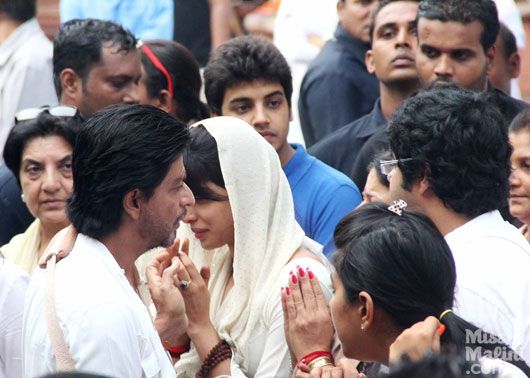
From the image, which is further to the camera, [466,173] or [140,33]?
[140,33]

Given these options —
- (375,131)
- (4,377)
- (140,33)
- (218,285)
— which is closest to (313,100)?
(375,131)

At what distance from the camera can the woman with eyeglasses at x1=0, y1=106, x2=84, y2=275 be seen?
18.5 ft

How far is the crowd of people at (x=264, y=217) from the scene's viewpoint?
11.4 feet

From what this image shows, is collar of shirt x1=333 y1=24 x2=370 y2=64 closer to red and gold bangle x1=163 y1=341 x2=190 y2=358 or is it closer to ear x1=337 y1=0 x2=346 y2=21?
ear x1=337 y1=0 x2=346 y2=21

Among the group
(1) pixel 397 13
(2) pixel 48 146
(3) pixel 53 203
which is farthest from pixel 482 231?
(1) pixel 397 13

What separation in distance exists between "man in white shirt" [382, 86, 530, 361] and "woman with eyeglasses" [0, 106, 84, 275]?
1.94 metres

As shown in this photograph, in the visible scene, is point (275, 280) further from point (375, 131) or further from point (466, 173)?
point (375, 131)

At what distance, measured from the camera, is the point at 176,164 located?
3.85 m

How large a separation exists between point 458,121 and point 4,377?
1.80m

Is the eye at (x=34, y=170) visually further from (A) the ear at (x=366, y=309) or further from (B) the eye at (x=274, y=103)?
(A) the ear at (x=366, y=309)

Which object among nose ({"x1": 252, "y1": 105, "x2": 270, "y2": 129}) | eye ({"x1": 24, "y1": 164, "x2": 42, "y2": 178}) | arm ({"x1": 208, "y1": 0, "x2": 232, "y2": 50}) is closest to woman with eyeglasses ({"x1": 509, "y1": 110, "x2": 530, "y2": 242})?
nose ({"x1": 252, "y1": 105, "x2": 270, "y2": 129})

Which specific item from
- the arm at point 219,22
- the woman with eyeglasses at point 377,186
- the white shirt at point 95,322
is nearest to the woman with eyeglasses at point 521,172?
the woman with eyeglasses at point 377,186

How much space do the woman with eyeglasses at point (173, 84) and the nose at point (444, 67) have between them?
137 cm

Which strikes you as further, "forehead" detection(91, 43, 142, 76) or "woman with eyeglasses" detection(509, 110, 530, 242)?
"forehead" detection(91, 43, 142, 76)
